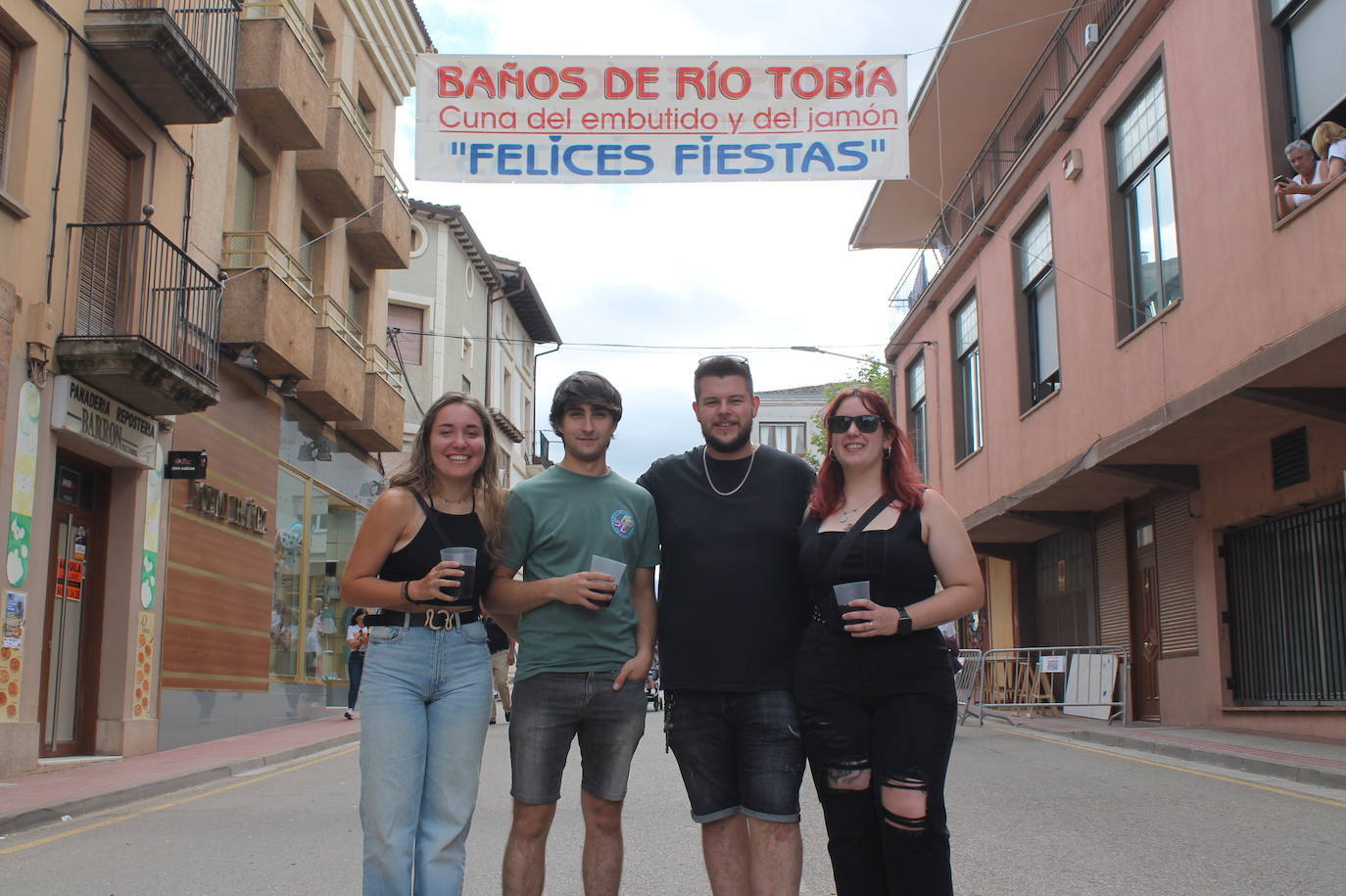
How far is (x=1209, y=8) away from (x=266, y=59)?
1178cm

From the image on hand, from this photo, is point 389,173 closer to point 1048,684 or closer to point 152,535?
point 152,535

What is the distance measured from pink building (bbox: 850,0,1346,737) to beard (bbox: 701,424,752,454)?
856 centimetres

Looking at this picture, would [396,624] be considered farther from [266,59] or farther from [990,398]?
[990,398]

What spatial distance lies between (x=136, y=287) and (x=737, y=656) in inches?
472

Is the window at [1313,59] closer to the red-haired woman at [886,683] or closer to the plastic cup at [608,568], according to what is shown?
the red-haired woman at [886,683]

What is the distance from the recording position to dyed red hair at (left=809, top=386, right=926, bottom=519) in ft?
13.9

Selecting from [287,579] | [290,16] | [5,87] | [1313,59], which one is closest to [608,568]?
[5,87]

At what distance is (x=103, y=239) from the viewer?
46.9ft

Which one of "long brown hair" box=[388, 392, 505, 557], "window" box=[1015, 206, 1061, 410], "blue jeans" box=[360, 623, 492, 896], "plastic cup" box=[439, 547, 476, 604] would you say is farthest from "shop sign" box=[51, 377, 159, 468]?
"window" box=[1015, 206, 1061, 410]

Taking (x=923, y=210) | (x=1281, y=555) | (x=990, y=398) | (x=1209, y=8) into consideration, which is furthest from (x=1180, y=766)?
(x=923, y=210)

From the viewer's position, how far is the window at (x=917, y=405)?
31.5 m

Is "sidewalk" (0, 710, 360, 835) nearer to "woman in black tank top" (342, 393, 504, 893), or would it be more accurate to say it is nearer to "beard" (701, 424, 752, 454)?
"woman in black tank top" (342, 393, 504, 893)

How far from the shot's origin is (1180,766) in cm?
1183

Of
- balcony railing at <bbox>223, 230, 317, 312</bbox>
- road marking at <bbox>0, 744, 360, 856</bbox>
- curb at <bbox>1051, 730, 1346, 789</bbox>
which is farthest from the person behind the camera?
balcony railing at <bbox>223, 230, 317, 312</bbox>
